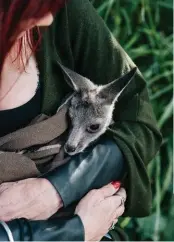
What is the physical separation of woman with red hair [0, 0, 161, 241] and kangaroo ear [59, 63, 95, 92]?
32 millimetres

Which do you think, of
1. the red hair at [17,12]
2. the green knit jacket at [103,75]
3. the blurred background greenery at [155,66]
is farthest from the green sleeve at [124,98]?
the blurred background greenery at [155,66]

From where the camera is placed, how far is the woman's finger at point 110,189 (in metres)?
1.57

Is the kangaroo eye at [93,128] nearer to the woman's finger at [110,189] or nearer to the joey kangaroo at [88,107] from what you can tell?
the joey kangaroo at [88,107]

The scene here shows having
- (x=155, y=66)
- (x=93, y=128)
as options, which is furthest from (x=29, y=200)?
(x=155, y=66)

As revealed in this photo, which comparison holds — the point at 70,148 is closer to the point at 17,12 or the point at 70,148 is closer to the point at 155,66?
the point at 17,12

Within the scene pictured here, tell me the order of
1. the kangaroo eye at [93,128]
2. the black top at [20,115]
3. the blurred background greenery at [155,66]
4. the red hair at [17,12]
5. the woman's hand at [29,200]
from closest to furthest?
the red hair at [17,12], the woman's hand at [29,200], the black top at [20,115], the kangaroo eye at [93,128], the blurred background greenery at [155,66]

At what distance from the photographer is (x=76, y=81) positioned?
5.49 ft

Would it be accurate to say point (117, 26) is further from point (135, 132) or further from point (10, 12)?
point (10, 12)

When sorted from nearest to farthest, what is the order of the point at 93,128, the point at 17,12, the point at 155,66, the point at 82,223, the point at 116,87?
1. the point at 17,12
2. the point at 82,223
3. the point at 116,87
4. the point at 93,128
5. the point at 155,66

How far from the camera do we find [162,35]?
2.80 metres

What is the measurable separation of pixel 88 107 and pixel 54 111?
0.58 ft

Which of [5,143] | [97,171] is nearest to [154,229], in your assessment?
[97,171]

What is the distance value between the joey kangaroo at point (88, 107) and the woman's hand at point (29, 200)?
177 mm

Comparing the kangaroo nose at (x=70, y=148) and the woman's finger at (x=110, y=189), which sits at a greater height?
the kangaroo nose at (x=70, y=148)
